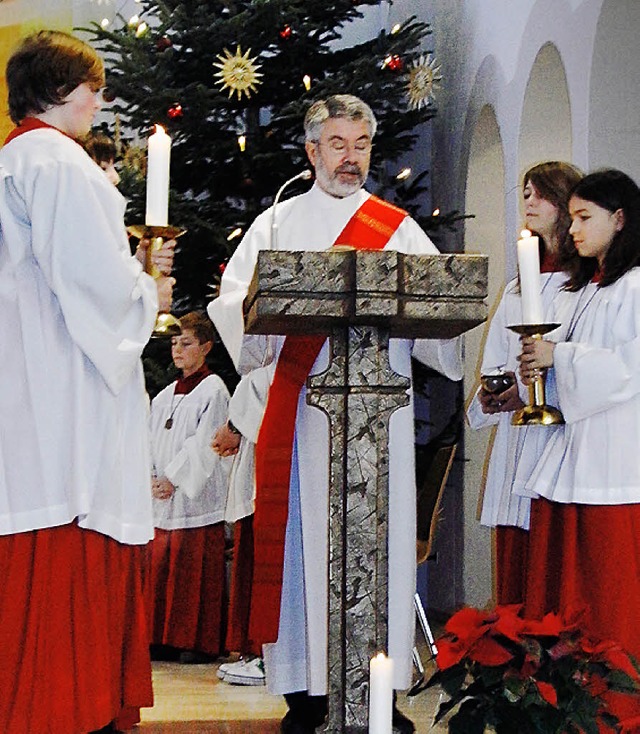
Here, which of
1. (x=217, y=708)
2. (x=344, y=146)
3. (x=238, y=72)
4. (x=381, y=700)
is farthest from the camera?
(x=238, y=72)

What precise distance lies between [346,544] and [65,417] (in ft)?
3.15

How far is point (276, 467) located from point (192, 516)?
115 inches

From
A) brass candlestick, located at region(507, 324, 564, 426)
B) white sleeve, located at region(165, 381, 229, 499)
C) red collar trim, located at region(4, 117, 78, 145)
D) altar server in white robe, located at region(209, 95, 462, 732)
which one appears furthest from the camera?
white sleeve, located at region(165, 381, 229, 499)

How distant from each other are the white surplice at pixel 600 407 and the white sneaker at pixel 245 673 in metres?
2.04

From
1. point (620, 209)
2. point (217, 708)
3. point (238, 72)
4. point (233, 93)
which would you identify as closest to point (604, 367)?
point (620, 209)

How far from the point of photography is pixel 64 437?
3.03 meters

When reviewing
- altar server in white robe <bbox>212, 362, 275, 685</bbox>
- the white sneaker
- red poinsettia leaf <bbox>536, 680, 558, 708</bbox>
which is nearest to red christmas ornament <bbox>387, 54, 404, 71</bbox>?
altar server in white robe <bbox>212, 362, 275, 685</bbox>

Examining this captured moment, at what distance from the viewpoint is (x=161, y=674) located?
5637mm

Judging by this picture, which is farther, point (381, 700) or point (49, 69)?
point (49, 69)

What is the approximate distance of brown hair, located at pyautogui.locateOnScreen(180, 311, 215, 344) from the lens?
245 inches

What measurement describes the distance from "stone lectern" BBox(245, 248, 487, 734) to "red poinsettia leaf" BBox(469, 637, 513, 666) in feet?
1.07

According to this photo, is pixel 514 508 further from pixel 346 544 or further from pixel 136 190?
pixel 136 190

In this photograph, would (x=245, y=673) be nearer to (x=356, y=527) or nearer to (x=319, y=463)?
(x=319, y=463)

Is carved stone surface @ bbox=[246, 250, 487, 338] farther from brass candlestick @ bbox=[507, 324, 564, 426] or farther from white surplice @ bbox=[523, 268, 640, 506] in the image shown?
white surplice @ bbox=[523, 268, 640, 506]
